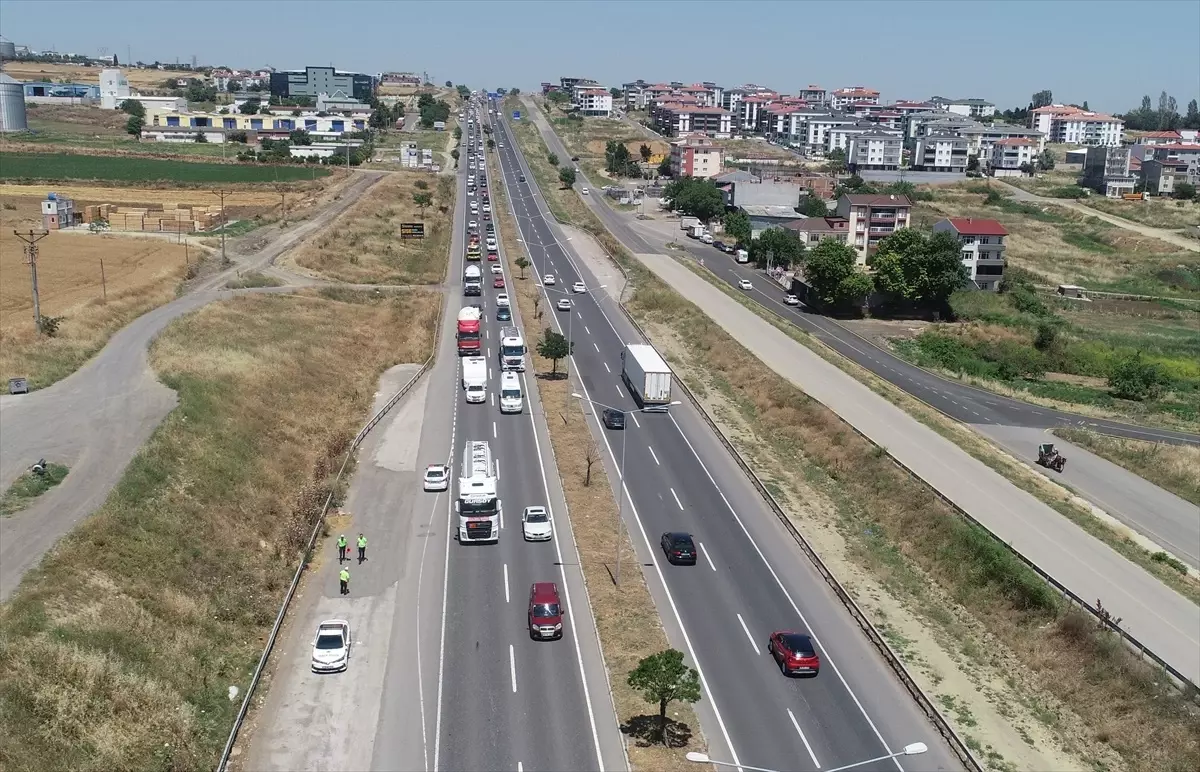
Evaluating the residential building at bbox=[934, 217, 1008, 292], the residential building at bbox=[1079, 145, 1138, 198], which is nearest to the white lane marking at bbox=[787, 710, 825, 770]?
the residential building at bbox=[934, 217, 1008, 292]

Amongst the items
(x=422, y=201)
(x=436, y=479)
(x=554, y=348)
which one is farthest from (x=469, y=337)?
(x=422, y=201)

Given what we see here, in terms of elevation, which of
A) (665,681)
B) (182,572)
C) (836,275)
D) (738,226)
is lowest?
(182,572)

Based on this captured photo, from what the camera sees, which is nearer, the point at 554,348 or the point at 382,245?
the point at 554,348

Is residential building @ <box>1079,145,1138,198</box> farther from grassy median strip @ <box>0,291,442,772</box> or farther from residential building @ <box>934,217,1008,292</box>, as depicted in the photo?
grassy median strip @ <box>0,291,442,772</box>

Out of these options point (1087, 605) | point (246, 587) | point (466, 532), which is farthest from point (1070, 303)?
point (246, 587)

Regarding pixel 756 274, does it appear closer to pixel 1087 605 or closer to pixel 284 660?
pixel 1087 605

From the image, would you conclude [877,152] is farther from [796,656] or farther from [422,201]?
[796,656]
